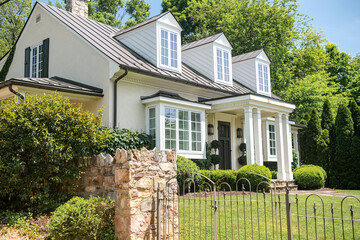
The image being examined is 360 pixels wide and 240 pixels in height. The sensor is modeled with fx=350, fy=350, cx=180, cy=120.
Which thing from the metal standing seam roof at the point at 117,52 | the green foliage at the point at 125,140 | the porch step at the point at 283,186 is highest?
the metal standing seam roof at the point at 117,52

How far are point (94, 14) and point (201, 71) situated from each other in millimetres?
17715

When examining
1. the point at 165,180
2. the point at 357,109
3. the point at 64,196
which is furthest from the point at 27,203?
the point at 357,109

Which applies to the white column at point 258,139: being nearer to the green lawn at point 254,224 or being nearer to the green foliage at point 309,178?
the green foliage at point 309,178

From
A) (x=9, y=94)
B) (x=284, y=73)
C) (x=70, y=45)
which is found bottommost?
(x=9, y=94)

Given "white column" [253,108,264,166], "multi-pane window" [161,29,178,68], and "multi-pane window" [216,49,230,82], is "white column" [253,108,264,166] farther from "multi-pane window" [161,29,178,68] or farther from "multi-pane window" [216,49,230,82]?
"multi-pane window" [161,29,178,68]

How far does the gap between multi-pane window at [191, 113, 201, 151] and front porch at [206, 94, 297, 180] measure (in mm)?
1254

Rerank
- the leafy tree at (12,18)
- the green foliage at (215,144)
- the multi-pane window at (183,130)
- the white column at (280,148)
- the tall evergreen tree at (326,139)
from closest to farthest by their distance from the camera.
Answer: the multi-pane window at (183,130) → the white column at (280,148) → the green foliage at (215,144) → the tall evergreen tree at (326,139) → the leafy tree at (12,18)

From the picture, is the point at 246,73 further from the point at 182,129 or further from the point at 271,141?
the point at 182,129

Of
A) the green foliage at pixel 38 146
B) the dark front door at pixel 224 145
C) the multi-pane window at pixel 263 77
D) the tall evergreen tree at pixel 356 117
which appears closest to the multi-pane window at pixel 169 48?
the dark front door at pixel 224 145

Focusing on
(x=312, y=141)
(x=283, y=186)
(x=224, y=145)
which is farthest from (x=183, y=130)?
(x=312, y=141)

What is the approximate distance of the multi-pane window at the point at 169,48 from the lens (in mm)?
14562

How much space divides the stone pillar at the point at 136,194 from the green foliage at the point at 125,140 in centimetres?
478

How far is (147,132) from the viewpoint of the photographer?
1319cm

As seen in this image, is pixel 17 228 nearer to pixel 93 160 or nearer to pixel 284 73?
pixel 93 160
